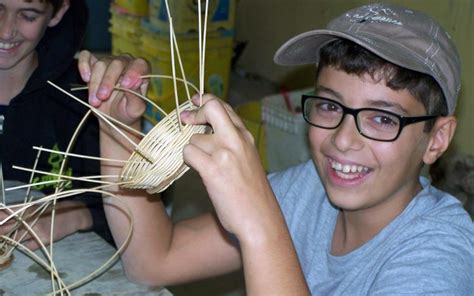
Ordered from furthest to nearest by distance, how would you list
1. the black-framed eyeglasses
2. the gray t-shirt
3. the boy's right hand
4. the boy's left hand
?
the boy's left hand < the black-framed eyeglasses < the gray t-shirt < the boy's right hand

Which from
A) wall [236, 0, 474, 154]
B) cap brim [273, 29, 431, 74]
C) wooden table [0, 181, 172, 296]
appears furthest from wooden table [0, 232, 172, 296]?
wall [236, 0, 474, 154]

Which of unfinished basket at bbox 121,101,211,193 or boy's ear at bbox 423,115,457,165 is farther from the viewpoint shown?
boy's ear at bbox 423,115,457,165

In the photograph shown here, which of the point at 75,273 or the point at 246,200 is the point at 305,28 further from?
the point at 246,200

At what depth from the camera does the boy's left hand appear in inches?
52.8

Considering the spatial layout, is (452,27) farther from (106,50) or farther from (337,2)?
(106,50)

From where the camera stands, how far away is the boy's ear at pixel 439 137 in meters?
1.33

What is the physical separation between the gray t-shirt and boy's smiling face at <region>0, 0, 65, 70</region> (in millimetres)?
802

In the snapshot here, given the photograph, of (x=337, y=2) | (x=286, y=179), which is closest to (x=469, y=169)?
(x=337, y=2)

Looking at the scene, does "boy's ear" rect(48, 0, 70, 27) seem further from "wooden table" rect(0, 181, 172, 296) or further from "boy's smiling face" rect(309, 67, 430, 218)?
"boy's smiling face" rect(309, 67, 430, 218)

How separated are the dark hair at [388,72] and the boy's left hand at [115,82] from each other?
1.18ft

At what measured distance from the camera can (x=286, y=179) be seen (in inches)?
58.9

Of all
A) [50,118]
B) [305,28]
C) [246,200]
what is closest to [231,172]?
[246,200]

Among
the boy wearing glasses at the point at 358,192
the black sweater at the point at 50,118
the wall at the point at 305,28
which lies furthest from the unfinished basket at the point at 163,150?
the wall at the point at 305,28

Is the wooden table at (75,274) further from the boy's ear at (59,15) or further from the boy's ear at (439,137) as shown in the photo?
the boy's ear at (59,15)
